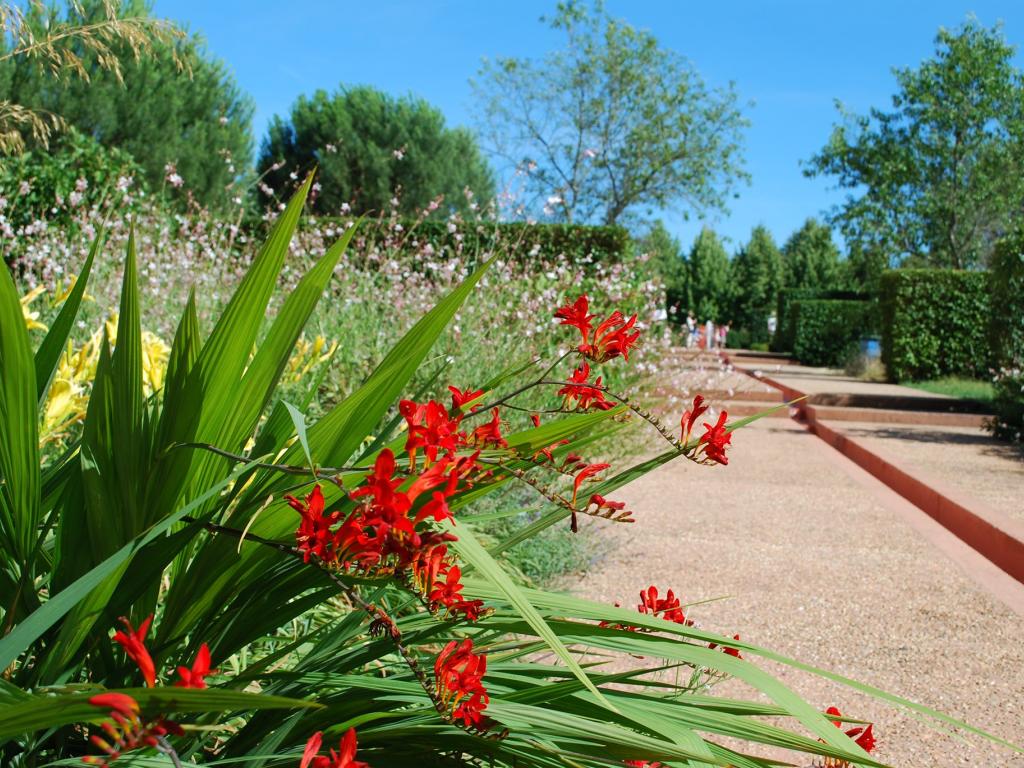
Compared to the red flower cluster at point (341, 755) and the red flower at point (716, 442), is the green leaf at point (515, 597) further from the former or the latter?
the red flower at point (716, 442)

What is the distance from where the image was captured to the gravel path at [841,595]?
2.78m

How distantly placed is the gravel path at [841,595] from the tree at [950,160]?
804 inches

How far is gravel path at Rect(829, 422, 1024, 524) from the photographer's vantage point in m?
6.10

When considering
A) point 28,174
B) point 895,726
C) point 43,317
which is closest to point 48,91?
point 28,174

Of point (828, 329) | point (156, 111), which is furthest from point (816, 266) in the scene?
point (156, 111)

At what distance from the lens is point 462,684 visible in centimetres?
97

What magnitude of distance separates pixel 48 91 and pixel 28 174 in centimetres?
1120

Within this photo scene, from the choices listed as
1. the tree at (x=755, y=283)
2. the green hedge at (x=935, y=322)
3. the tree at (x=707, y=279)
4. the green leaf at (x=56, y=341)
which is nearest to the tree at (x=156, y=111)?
the green hedge at (x=935, y=322)

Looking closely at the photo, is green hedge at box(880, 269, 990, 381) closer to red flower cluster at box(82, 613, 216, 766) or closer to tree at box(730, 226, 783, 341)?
red flower cluster at box(82, 613, 216, 766)

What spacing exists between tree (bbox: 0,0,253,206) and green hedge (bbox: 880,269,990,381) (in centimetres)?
1332

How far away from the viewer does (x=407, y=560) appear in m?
0.88

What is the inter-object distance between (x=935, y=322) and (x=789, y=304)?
33.3 ft

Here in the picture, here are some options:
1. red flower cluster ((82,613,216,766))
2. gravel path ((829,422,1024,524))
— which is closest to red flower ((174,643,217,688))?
red flower cluster ((82,613,216,766))

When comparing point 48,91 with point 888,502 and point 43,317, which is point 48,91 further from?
point 888,502
